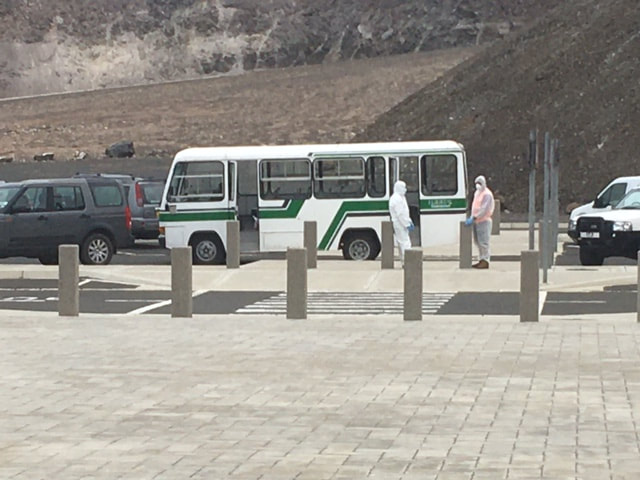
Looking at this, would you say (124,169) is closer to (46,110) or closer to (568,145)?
(568,145)

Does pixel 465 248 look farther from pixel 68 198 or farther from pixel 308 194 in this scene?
pixel 68 198

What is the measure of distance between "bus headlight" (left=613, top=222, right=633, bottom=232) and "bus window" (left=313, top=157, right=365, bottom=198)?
4846mm

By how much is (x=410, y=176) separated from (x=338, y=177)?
1.40m

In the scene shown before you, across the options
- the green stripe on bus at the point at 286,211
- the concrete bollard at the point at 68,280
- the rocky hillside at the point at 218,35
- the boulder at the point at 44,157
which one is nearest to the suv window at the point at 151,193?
the green stripe on bus at the point at 286,211

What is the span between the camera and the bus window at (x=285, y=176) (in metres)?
29.8

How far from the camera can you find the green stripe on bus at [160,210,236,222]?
29656 mm

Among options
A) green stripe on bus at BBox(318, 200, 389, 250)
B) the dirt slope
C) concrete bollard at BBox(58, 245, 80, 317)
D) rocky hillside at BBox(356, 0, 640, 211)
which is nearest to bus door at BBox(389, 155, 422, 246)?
green stripe on bus at BBox(318, 200, 389, 250)

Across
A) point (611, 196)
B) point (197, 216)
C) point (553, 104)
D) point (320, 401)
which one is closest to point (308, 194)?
point (197, 216)

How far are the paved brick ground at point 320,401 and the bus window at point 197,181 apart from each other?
13662 millimetres

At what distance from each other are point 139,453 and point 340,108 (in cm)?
9060

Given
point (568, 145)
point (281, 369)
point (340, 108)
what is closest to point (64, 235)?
point (281, 369)

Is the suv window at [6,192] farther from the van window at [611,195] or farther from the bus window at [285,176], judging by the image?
the van window at [611,195]

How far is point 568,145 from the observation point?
2258 inches

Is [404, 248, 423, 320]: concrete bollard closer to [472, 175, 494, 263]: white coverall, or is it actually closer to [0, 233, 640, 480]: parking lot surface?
[0, 233, 640, 480]: parking lot surface
